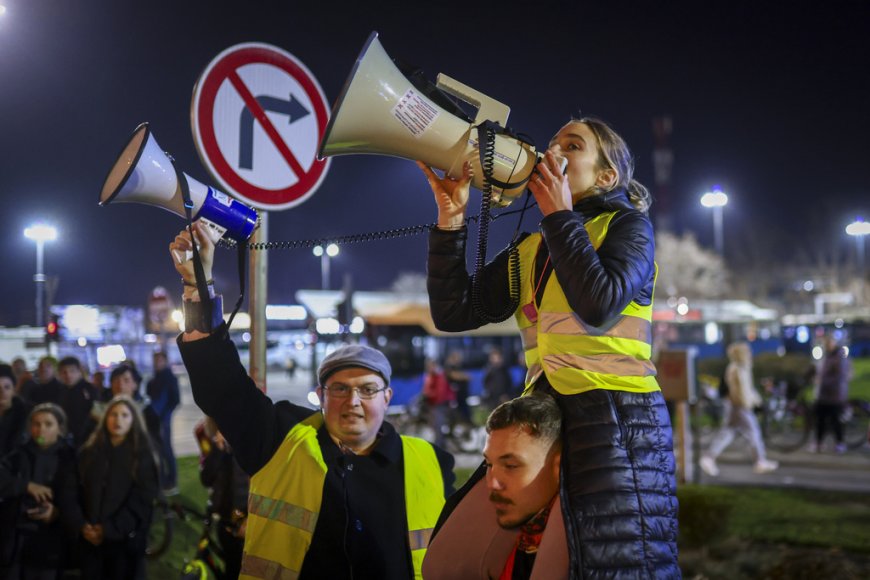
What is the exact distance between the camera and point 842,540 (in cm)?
701

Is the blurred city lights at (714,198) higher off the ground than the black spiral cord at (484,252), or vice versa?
the blurred city lights at (714,198)

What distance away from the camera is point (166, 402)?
10.5 meters

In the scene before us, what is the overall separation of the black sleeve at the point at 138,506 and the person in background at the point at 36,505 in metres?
0.34

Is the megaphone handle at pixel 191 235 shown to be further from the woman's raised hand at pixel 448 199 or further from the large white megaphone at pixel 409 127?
the woman's raised hand at pixel 448 199

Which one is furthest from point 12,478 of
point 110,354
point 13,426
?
point 110,354

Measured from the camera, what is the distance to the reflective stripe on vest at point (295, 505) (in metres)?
2.54

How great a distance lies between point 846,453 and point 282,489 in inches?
510

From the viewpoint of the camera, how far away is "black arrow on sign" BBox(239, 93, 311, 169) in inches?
129

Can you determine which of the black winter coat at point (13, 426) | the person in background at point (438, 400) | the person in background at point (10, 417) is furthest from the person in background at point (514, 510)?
the person in background at point (438, 400)

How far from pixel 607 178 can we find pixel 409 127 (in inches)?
22.1

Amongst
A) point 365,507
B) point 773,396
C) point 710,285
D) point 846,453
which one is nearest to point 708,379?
point 773,396

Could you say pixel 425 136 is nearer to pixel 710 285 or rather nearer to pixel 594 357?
pixel 594 357

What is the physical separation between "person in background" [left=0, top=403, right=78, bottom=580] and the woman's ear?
4972mm

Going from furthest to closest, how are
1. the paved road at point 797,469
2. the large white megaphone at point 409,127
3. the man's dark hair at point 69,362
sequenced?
the paved road at point 797,469, the man's dark hair at point 69,362, the large white megaphone at point 409,127
